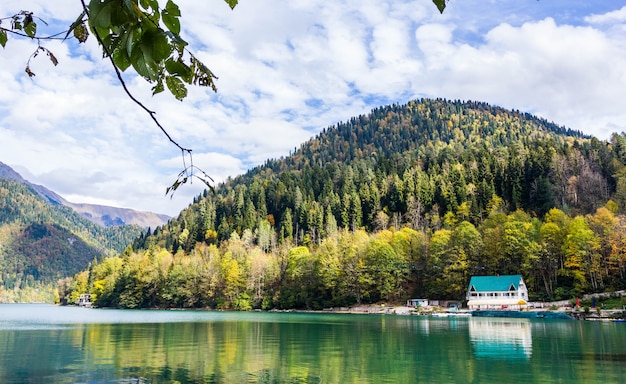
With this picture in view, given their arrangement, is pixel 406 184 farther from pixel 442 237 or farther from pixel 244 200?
pixel 244 200

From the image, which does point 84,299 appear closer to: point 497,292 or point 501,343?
point 497,292

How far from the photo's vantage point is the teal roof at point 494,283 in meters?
64.7

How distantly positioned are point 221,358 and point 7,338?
19.6m

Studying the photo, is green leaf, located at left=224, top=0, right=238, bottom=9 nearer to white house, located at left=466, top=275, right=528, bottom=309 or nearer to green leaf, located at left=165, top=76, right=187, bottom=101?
green leaf, located at left=165, top=76, right=187, bottom=101

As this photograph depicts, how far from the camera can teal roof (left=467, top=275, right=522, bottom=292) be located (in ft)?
212

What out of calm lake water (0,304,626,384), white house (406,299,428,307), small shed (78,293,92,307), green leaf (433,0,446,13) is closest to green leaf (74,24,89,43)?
green leaf (433,0,446,13)

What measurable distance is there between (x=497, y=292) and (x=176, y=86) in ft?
228

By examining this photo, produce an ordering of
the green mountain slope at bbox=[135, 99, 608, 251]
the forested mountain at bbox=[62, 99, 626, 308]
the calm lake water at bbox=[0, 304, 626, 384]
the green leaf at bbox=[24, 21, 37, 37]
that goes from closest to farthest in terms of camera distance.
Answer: the green leaf at bbox=[24, 21, 37, 37], the calm lake water at bbox=[0, 304, 626, 384], the forested mountain at bbox=[62, 99, 626, 308], the green mountain slope at bbox=[135, 99, 608, 251]

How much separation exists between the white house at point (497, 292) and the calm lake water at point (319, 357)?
28672 mm

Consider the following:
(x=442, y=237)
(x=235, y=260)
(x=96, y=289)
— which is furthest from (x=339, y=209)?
(x=96, y=289)

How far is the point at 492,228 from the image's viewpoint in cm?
7256

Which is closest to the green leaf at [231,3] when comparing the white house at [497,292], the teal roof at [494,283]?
the white house at [497,292]

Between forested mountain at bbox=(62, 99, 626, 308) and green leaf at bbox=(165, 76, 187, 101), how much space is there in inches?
2652

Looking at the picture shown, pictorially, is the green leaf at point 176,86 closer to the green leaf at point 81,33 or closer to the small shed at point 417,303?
the green leaf at point 81,33
